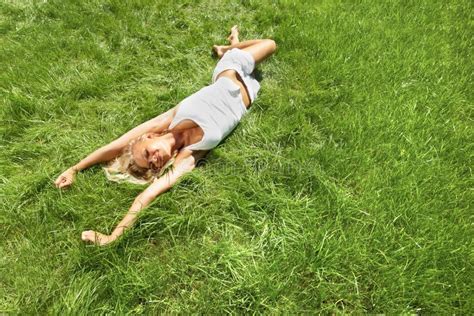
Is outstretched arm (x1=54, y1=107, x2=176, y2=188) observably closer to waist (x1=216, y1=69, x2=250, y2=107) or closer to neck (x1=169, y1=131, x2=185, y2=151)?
neck (x1=169, y1=131, x2=185, y2=151)

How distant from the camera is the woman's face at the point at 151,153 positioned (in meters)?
Result: 3.03

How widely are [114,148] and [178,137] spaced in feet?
2.08

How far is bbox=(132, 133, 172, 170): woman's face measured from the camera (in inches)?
119

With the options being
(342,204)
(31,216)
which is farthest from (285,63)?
(31,216)

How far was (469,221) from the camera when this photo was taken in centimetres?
259

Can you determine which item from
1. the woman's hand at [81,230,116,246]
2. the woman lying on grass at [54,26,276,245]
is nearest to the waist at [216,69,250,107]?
the woman lying on grass at [54,26,276,245]

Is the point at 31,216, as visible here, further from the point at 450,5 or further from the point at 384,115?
the point at 450,5

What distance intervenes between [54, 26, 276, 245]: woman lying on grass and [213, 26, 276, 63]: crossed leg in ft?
0.04

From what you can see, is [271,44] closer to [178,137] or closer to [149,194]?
[178,137]

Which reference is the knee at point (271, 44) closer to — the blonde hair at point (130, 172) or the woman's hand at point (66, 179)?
the blonde hair at point (130, 172)

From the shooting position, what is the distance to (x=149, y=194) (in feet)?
9.29

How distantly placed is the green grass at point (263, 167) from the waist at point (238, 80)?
185mm

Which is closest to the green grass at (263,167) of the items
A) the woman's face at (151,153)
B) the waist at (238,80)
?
the waist at (238,80)

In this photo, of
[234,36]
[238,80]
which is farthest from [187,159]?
[234,36]
